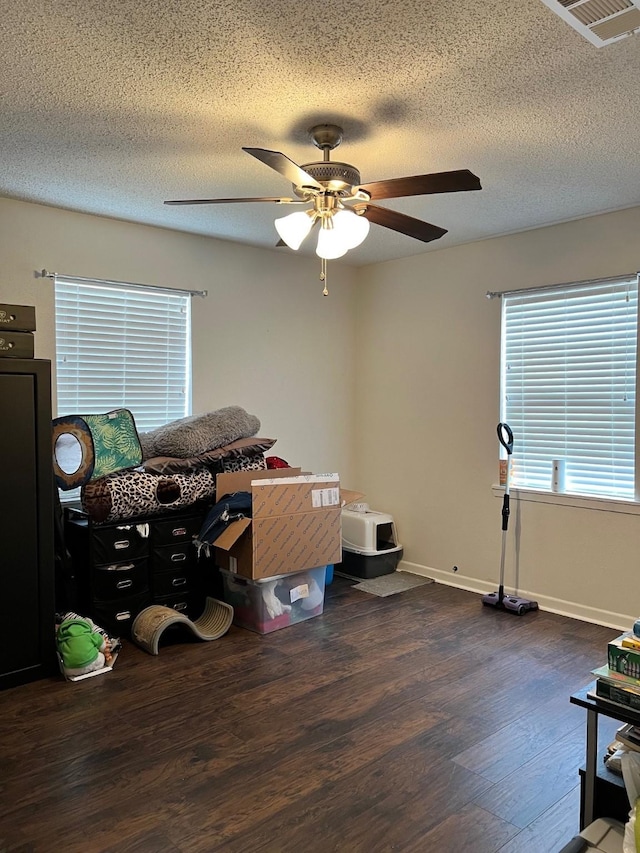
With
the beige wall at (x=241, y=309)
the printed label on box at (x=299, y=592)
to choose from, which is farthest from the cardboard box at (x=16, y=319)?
the printed label on box at (x=299, y=592)

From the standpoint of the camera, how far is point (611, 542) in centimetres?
394

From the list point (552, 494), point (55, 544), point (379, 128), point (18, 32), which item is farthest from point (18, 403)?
point (552, 494)

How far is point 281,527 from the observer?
3783 mm

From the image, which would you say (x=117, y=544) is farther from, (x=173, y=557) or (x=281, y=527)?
(x=281, y=527)

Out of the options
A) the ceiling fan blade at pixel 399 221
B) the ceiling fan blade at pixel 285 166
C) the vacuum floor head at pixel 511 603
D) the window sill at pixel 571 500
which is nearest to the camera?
the ceiling fan blade at pixel 285 166

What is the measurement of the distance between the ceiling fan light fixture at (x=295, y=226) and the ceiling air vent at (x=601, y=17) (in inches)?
48.0

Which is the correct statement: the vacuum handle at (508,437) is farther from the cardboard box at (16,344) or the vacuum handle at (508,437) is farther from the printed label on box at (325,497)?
the cardboard box at (16,344)

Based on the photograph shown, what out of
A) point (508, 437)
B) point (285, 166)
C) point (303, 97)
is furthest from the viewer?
point (508, 437)

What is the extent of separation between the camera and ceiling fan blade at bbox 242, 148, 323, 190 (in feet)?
7.04

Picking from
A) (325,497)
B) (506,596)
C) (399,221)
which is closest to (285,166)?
(399,221)

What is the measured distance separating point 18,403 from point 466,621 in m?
2.89

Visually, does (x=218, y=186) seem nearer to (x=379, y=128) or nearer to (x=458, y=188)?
(x=379, y=128)

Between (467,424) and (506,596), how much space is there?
1262mm

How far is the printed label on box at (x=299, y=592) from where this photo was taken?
3.93 m
